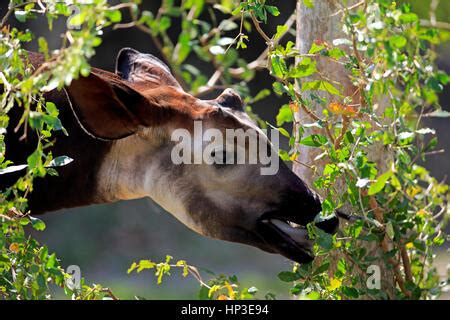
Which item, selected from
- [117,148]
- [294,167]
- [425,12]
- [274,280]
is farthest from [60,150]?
[425,12]

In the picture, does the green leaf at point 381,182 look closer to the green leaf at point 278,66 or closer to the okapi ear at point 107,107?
the green leaf at point 278,66

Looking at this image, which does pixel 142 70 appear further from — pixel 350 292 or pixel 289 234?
pixel 350 292

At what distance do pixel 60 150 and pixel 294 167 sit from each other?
849 millimetres

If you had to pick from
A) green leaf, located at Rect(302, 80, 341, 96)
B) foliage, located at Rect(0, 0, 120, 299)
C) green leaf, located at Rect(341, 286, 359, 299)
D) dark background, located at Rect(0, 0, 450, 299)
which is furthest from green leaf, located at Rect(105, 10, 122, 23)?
dark background, located at Rect(0, 0, 450, 299)

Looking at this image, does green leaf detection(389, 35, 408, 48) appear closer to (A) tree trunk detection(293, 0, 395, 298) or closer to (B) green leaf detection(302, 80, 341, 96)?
(B) green leaf detection(302, 80, 341, 96)

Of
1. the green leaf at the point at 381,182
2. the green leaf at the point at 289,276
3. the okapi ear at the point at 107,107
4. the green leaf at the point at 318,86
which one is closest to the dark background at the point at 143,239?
the okapi ear at the point at 107,107

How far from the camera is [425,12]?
262 inches

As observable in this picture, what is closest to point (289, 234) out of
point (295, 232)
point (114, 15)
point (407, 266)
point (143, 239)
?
point (295, 232)

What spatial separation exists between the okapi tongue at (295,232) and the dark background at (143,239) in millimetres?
3452

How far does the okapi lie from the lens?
9.05 ft

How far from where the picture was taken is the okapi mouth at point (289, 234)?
2.67 metres

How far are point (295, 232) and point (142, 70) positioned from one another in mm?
944

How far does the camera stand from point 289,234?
274cm
